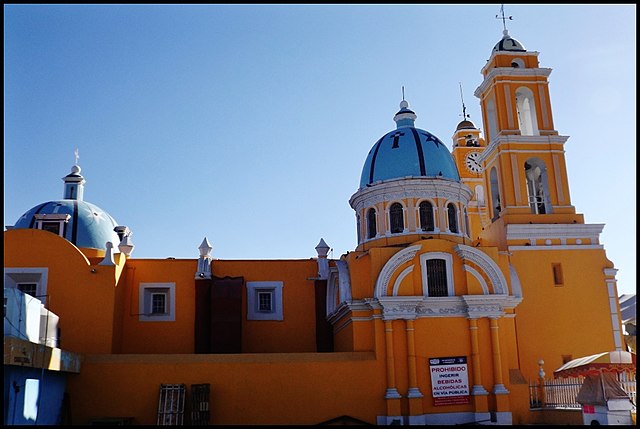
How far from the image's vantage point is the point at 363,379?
20.3 meters

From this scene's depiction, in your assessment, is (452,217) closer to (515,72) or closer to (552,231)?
(552,231)

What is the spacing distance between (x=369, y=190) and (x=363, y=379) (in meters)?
7.30

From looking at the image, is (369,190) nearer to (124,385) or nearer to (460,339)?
(460,339)

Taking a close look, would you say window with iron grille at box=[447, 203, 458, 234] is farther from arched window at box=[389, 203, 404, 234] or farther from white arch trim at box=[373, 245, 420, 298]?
white arch trim at box=[373, 245, 420, 298]

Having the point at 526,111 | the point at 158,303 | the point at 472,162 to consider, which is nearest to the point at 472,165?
the point at 472,162

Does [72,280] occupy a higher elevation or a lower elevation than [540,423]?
higher

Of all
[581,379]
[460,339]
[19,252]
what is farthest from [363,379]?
[19,252]

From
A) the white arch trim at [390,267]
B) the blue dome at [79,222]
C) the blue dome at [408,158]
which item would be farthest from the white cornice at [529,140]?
the blue dome at [79,222]

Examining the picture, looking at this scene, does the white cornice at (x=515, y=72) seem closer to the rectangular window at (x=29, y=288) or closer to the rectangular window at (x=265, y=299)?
the rectangular window at (x=265, y=299)

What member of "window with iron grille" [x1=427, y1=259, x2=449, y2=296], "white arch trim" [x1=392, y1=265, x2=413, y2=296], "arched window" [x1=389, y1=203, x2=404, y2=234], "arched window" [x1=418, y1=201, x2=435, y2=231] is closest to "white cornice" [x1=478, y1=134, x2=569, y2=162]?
"arched window" [x1=418, y1=201, x2=435, y2=231]

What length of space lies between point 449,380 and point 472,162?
59.1 ft

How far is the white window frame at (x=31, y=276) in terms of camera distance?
21.3 metres

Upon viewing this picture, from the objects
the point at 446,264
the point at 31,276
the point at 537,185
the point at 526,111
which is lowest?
the point at 31,276

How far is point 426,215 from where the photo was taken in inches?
936
